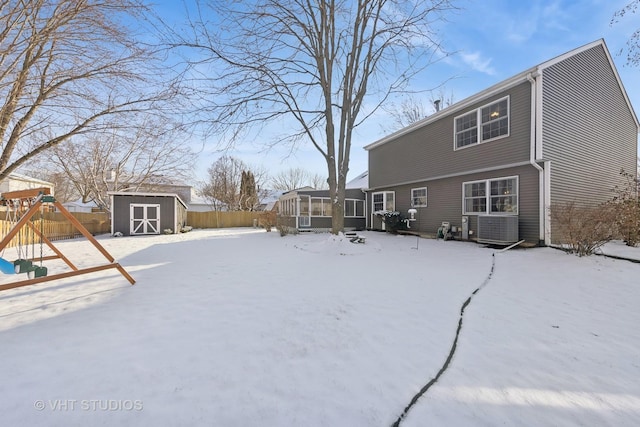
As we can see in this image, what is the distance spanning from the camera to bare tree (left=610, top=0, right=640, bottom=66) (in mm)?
6684

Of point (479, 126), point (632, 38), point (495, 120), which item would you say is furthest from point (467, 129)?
point (632, 38)

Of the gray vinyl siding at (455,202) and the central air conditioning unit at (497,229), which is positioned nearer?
the gray vinyl siding at (455,202)

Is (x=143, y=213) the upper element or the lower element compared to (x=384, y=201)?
lower

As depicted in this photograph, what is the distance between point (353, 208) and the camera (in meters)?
17.2

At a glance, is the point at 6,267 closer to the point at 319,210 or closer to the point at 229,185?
the point at 319,210

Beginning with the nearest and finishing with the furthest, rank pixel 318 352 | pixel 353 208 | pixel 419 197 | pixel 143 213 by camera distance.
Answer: pixel 318 352, pixel 419 197, pixel 143 213, pixel 353 208

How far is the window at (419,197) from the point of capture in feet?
42.3

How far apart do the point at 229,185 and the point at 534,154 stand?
31361 millimetres

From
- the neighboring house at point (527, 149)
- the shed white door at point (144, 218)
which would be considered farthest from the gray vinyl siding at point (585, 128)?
the shed white door at point (144, 218)

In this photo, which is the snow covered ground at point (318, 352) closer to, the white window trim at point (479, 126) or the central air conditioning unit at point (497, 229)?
the central air conditioning unit at point (497, 229)

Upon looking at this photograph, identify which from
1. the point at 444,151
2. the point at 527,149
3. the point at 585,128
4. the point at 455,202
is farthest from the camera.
Answer: the point at 444,151

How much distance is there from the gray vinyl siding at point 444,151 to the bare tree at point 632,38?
2110mm

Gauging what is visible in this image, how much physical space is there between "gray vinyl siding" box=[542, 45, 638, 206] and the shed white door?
19.7m

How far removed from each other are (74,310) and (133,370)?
2.14m
